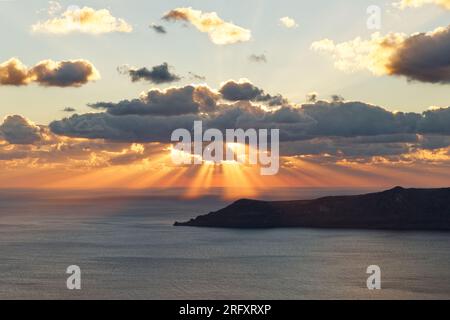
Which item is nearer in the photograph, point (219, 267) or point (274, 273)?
point (274, 273)

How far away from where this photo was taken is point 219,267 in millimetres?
192000

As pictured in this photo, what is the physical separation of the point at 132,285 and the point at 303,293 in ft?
157

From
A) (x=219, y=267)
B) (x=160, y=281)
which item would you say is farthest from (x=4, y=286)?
(x=219, y=267)

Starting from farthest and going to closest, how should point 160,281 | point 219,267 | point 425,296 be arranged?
1. point 219,267
2. point 160,281
3. point 425,296

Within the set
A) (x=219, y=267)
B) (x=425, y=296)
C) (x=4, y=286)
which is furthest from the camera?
(x=219, y=267)

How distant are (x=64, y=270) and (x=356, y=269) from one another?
9556cm

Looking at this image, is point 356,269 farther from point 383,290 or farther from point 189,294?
point 189,294

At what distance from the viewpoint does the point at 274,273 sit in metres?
179
